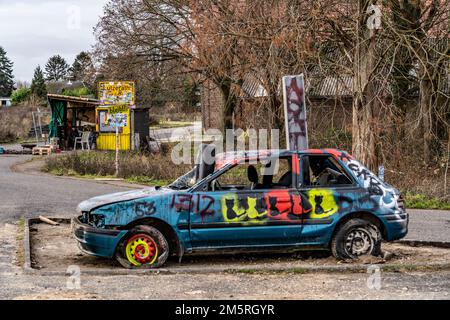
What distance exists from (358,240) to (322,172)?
3.69 ft

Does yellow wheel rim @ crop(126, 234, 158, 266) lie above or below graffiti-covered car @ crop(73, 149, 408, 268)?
below

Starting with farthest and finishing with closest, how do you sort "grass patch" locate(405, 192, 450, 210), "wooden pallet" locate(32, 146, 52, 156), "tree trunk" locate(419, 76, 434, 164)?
1. "wooden pallet" locate(32, 146, 52, 156)
2. "tree trunk" locate(419, 76, 434, 164)
3. "grass patch" locate(405, 192, 450, 210)

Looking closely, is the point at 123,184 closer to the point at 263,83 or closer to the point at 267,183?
the point at 263,83

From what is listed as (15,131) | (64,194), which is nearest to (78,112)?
(15,131)

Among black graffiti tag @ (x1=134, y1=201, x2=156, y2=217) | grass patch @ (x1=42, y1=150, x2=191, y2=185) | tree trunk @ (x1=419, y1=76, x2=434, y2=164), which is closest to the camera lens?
black graffiti tag @ (x1=134, y1=201, x2=156, y2=217)

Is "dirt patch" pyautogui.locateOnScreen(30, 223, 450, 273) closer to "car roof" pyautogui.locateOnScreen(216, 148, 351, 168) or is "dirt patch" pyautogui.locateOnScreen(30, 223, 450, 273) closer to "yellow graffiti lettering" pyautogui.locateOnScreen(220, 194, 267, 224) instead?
"yellow graffiti lettering" pyautogui.locateOnScreen(220, 194, 267, 224)

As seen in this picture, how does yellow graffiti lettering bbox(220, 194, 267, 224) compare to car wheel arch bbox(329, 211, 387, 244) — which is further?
car wheel arch bbox(329, 211, 387, 244)

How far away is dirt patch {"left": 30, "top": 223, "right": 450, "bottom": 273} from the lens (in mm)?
9477

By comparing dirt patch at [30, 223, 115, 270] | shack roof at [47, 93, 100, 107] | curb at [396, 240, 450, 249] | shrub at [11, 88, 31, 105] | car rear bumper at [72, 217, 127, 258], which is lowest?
dirt patch at [30, 223, 115, 270]

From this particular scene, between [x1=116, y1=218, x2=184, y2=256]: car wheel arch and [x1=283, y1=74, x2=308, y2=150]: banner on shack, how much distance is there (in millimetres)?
2182

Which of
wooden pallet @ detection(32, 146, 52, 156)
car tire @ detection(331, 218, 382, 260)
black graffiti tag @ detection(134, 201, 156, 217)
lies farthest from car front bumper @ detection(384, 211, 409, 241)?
wooden pallet @ detection(32, 146, 52, 156)

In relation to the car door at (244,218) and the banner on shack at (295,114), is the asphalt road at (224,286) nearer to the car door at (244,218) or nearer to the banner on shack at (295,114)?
the car door at (244,218)

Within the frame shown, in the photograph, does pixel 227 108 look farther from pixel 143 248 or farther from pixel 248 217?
pixel 143 248

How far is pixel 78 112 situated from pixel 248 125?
20.6 metres
